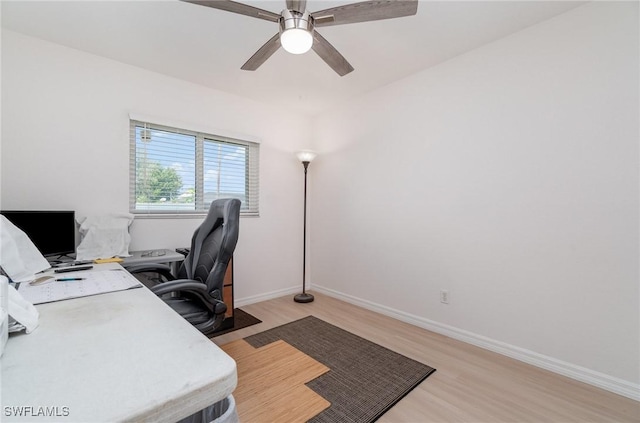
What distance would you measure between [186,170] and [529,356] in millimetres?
3447

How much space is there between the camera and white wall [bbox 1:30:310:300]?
2.16m

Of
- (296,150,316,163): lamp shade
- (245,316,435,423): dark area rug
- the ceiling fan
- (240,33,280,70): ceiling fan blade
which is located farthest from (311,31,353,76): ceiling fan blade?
(245,316,435,423): dark area rug

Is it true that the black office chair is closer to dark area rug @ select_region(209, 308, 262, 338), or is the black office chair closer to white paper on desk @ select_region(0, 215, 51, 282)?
white paper on desk @ select_region(0, 215, 51, 282)

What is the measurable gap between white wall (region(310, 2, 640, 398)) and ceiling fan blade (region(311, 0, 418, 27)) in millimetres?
1293

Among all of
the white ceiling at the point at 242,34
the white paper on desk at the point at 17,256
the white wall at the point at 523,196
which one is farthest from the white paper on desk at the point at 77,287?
the white wall at the point at 523,196

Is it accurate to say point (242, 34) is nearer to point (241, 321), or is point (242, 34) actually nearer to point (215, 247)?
point (215, 247)

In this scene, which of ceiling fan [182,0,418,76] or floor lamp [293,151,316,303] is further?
floor lamp [293,151,316,303]

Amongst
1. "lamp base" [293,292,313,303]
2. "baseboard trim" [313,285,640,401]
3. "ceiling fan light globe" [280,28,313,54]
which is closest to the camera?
"ceiling fan light globe" [280,28,313,54]

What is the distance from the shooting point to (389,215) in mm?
3094

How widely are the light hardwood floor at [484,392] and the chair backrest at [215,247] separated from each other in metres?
0.88

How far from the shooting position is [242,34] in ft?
7.21

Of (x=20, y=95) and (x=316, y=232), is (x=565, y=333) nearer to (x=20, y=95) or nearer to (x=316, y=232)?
(x=316, y=232)

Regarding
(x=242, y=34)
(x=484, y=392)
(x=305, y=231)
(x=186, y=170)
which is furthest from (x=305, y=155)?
(x=484, y=392)

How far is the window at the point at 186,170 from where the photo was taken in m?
2.73
